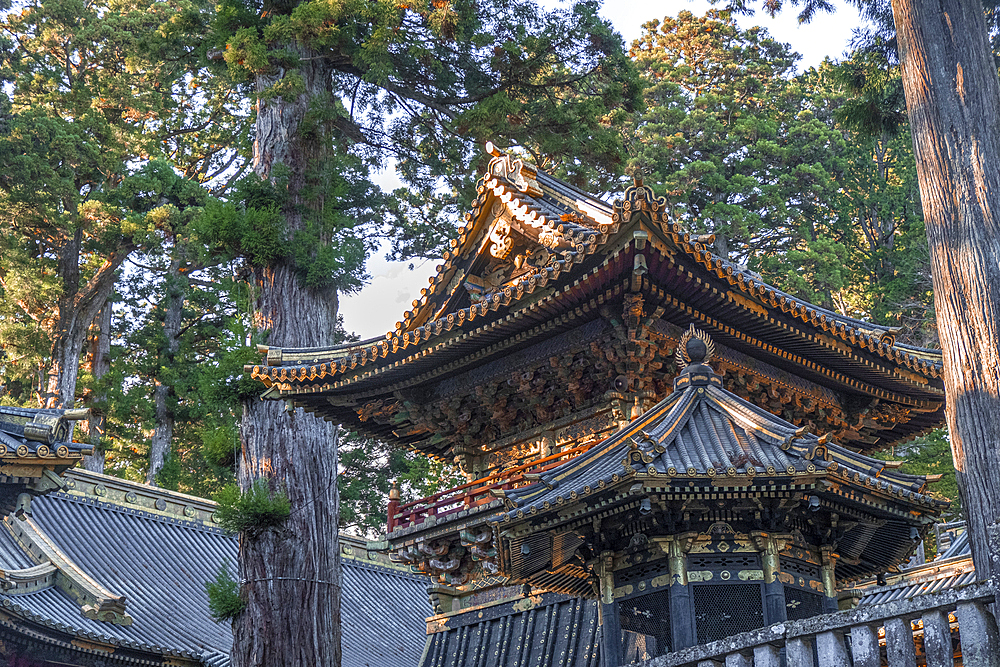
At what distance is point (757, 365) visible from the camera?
12.2 meters

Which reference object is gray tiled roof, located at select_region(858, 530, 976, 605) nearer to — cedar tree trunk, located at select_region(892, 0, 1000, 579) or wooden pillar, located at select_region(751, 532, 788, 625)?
wooden pillar, located at select_region(751, 532, 788, 625)

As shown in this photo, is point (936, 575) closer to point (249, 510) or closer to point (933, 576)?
point (933, 576)

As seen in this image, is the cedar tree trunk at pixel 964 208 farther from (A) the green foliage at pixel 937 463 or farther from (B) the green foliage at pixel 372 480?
(B) the green foliage at pixel 372 480

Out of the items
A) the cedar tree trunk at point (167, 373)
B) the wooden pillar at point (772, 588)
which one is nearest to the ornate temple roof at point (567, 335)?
the wooden pillar at point (772, 588)

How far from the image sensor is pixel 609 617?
912cm

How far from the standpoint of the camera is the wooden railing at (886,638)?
570cm

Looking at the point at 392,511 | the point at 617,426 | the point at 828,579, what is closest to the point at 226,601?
the point at 392,511

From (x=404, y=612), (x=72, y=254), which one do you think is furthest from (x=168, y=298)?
(x=404, y=612)

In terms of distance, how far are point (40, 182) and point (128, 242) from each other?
2448 millimetres

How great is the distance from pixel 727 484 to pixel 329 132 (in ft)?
26.2

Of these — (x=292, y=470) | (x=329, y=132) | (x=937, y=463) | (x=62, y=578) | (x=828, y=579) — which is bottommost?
(x=828, y=579)

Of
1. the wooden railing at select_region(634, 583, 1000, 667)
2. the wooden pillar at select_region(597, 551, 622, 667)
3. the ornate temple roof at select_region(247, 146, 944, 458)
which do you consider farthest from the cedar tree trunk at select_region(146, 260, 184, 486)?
the wooden railing at select_region(634, 583, 1000, 667)

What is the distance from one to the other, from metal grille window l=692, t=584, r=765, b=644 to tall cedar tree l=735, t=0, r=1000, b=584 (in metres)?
1.77

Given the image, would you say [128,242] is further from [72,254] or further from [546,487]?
[546,487]
